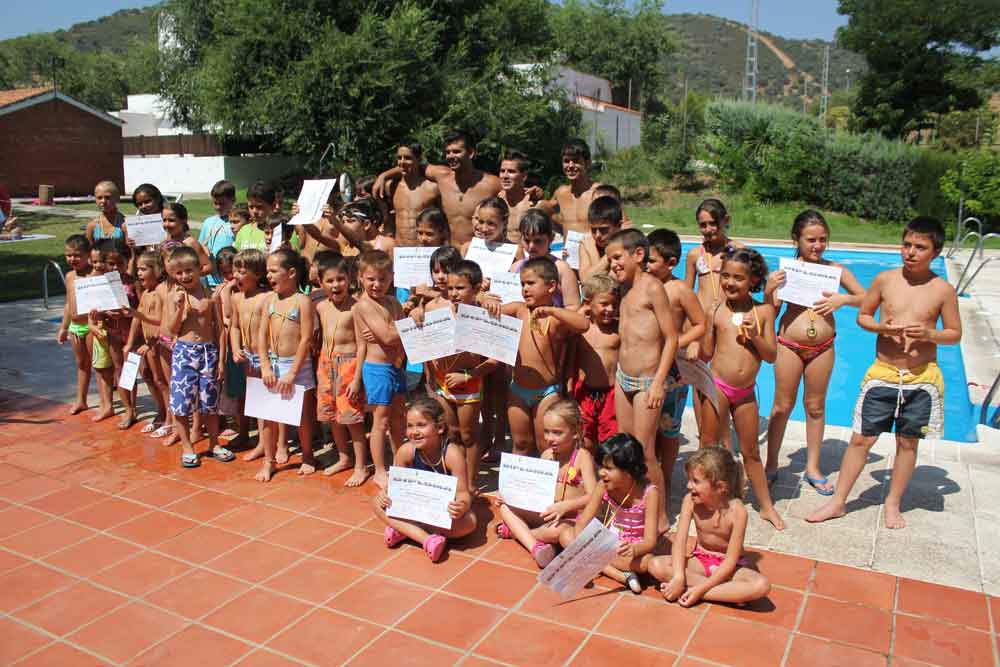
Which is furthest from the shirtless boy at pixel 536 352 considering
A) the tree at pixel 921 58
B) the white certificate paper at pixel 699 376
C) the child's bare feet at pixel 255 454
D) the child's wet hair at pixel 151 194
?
the tree at pixel 921 58

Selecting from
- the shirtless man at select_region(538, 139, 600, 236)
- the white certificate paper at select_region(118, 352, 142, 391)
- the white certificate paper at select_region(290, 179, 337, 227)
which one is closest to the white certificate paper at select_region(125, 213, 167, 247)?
the white certificate paper at select_region(118, 352, 142, 391)

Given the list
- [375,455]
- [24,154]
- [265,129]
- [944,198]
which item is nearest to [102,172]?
[24,154]

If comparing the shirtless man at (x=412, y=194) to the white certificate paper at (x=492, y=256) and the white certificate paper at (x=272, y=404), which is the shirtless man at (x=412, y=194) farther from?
the white certificate paper at (x=272, y=404)

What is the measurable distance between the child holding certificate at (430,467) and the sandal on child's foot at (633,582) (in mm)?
956

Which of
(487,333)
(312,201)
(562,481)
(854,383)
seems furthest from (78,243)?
(854,383)

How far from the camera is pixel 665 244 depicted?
5242 mm

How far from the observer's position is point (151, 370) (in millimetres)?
6633

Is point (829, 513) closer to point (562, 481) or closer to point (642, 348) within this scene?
point (642, 348)

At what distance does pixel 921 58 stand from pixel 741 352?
117 ft

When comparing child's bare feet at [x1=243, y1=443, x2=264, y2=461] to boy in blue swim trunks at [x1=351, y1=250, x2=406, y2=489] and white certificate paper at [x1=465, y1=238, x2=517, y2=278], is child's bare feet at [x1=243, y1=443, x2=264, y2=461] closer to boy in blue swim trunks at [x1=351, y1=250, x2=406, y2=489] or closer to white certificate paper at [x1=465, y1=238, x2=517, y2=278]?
boy in blue swim trunks at [x1=351, y1=250, x2=406, y2=489]

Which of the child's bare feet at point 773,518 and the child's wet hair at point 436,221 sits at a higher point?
the child's wet hair at point 436,221

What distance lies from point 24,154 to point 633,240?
37.8 m

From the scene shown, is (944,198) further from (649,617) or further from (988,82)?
(649,617)

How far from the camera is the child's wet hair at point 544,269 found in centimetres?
470
